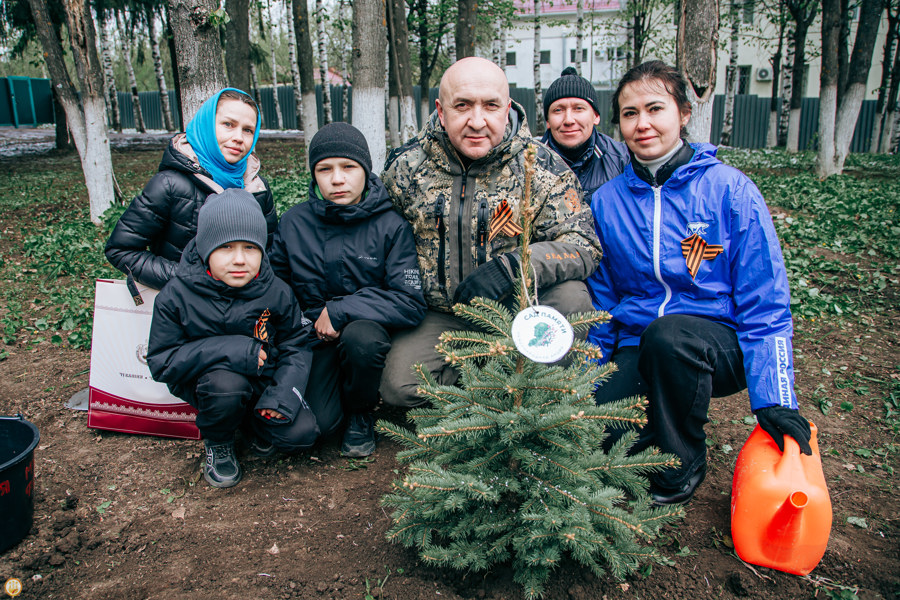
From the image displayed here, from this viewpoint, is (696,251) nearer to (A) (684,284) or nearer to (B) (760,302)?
(A) (684,284)

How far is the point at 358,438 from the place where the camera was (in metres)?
2.99

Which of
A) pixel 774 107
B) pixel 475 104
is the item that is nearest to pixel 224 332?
pixel 475 104

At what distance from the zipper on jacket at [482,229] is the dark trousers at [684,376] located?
881 mm

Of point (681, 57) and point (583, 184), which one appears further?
point (681, 57)

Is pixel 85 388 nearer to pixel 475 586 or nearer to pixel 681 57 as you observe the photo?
pixel 475 586

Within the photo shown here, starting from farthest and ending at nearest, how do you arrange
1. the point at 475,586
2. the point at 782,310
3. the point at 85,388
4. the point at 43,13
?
the point at 43,13 → the point at 85,388 → the point at 782,310 → the point at 475,586

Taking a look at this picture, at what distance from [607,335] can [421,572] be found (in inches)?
A: 56.8

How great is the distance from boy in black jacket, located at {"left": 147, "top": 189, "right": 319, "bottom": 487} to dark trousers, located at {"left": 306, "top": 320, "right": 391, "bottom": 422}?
0.24m

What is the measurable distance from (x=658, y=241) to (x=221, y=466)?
2314 mm

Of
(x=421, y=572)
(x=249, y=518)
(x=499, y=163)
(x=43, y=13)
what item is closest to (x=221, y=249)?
(x=249, y=518)

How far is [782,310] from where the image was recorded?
91.8 inches

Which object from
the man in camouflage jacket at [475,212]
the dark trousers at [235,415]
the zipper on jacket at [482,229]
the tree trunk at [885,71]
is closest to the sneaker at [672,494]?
the man in camouflage jacket at [475,212]

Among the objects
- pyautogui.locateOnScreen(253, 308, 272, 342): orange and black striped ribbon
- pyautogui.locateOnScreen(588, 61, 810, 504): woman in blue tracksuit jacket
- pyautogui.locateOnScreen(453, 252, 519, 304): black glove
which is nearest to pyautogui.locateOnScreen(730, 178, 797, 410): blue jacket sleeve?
pyautogui.locateOnScreen(588, 61, 810, 504): woman in blue tracksuit jacket

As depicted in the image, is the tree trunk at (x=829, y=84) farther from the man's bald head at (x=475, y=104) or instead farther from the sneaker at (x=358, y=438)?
the sneaker at (x=358, y=438)
